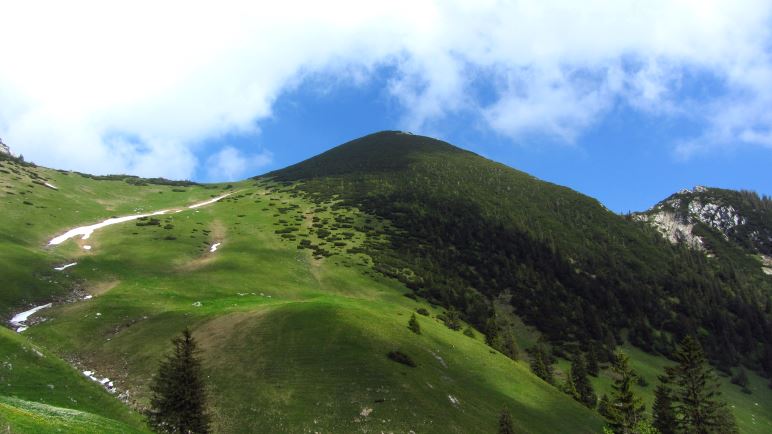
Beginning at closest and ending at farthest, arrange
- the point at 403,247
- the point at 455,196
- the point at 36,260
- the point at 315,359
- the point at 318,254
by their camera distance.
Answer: the point at 315,359, the point at 36,260, the point at 318,254, the point at 403,247, the point at 455,196

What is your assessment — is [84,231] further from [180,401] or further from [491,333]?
[180,401]

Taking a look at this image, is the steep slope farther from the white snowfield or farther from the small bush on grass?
the white snowfield

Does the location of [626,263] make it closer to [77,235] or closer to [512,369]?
[512,369]

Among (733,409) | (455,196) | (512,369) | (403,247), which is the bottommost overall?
(733,409)

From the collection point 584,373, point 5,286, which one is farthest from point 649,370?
point 5,286

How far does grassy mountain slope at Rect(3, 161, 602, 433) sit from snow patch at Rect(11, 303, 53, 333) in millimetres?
1253

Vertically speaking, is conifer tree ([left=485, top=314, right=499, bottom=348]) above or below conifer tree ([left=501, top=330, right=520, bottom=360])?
above

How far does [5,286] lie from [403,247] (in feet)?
283

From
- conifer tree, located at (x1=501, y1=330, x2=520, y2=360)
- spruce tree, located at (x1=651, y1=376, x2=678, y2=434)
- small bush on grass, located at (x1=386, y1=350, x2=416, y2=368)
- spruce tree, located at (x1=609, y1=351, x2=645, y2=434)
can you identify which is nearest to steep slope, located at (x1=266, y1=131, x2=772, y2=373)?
conifer tree, located at (x1=501, y1=330, x2=520, y2=360)

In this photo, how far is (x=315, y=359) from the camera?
140 ft

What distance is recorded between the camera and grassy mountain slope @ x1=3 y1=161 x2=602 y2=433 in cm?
3697

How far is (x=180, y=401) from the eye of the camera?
29.8 meters

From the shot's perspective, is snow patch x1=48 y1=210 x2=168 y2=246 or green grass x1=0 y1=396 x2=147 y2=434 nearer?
green grass x1=0 y1=396 x2=147 y2=434

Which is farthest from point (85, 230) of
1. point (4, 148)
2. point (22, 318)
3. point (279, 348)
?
point (4, 148)
